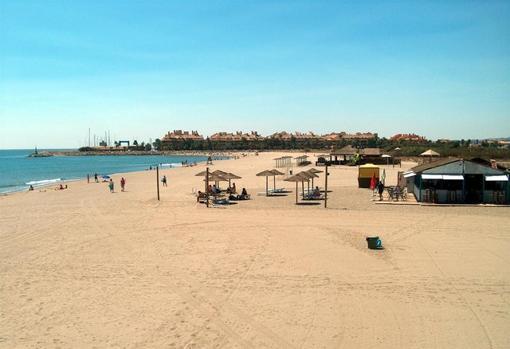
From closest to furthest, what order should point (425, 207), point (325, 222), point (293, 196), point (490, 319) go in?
point (490, 319), point (325, 222), point (425, 207), point (293, 196)

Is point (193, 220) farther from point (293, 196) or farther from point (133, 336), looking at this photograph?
point (133, 336)

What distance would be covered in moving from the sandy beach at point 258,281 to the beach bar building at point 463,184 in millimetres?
2282

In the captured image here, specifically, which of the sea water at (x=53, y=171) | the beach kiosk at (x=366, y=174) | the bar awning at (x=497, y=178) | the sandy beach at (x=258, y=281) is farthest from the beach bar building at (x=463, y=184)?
the sea water at (x=53, y=171)

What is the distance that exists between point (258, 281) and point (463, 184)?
14.4m

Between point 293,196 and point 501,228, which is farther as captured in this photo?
point 293,196

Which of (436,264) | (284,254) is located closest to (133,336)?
(284,254)

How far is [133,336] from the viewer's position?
7.16 m

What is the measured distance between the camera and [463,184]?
20.2m

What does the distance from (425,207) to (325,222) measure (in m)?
6.05

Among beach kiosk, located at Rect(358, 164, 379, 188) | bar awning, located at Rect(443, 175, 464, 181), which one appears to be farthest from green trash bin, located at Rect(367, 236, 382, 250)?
beach kiosk, located at Rect(358, 164, 379, 188)

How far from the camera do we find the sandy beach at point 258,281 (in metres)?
7.18

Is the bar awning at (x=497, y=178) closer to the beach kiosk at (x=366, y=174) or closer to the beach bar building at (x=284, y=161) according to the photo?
the beach kiosk at (x=366, y=174)

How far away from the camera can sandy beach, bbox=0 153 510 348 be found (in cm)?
718

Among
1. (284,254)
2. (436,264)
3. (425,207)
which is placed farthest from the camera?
(425,207)
